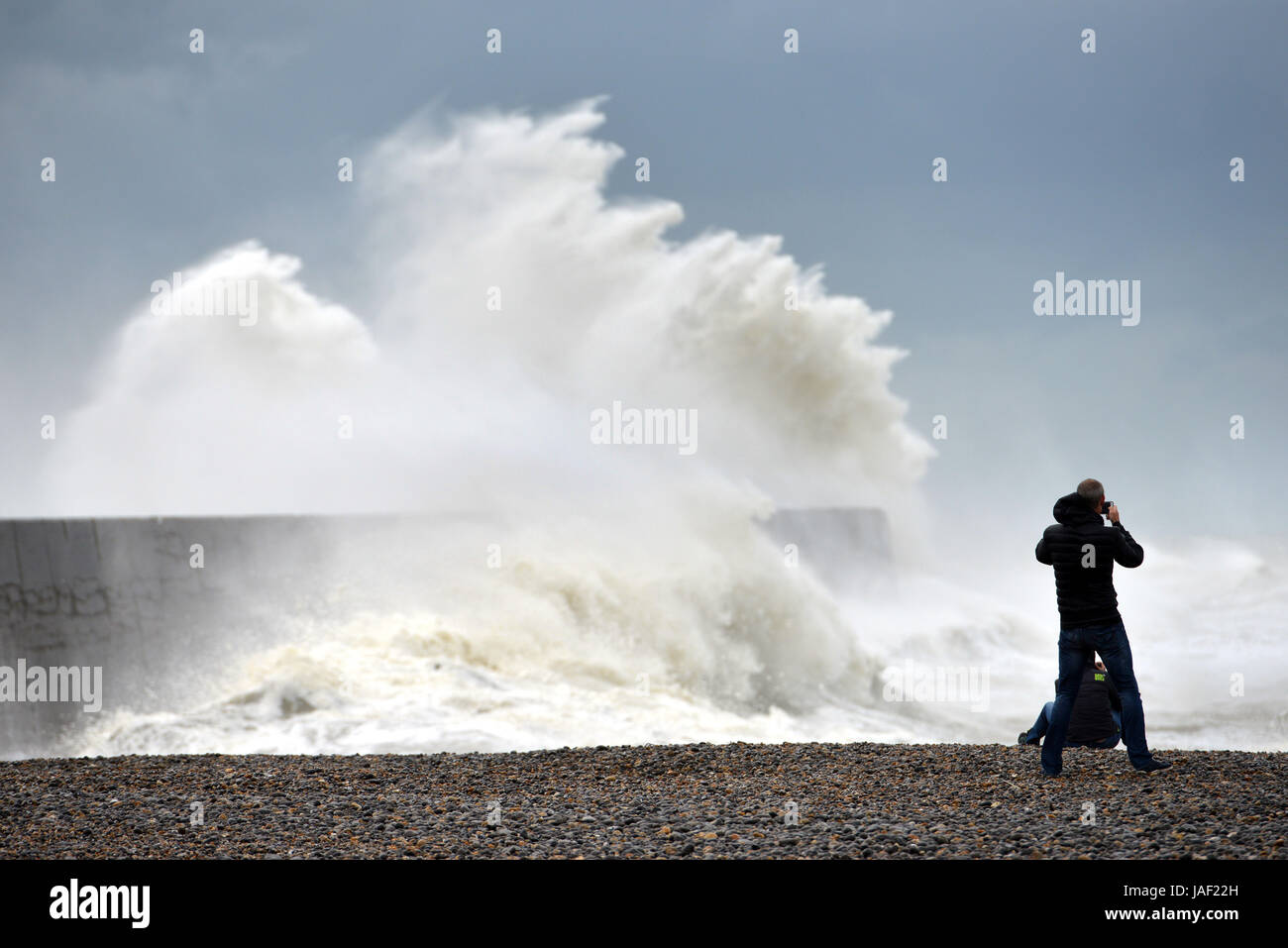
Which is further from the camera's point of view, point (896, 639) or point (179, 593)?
point (896, 639)

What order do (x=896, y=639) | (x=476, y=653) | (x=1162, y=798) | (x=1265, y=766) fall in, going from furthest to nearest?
(x=896, y=639) < (x=476, y=653) < (x=1265, y=766) < (x=1162, y=798)

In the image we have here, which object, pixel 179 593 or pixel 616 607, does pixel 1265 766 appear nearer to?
pixel 616 607

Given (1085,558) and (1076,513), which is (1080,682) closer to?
(1085,558)

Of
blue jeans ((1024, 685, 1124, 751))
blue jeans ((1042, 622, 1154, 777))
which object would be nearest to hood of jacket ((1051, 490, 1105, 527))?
blue jeans ((1042, 622, 1154, 777))

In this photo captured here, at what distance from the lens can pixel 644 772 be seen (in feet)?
23.5

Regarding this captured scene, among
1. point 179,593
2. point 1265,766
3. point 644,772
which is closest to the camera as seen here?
point 1265,766

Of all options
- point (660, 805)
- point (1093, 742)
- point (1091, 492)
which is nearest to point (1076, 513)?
point (1091, 492)

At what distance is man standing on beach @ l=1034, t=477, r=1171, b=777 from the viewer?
6160 millimetres

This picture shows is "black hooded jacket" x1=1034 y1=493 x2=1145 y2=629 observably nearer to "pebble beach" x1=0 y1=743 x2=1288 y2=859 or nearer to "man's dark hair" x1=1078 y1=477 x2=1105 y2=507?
"man's dark hair" x1=1078 y1=477 x2=1105 y2=507

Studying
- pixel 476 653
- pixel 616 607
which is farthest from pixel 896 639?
pixel 476 653

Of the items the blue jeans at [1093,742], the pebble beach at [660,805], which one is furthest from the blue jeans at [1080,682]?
the blue jeans at [1093,742]

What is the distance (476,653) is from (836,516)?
40.3 ft

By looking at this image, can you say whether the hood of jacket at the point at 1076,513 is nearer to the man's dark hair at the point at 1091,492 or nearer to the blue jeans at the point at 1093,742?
the man's dark hair at the point at 1091,492

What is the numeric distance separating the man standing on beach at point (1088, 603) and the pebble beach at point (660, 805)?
1.10 ft
